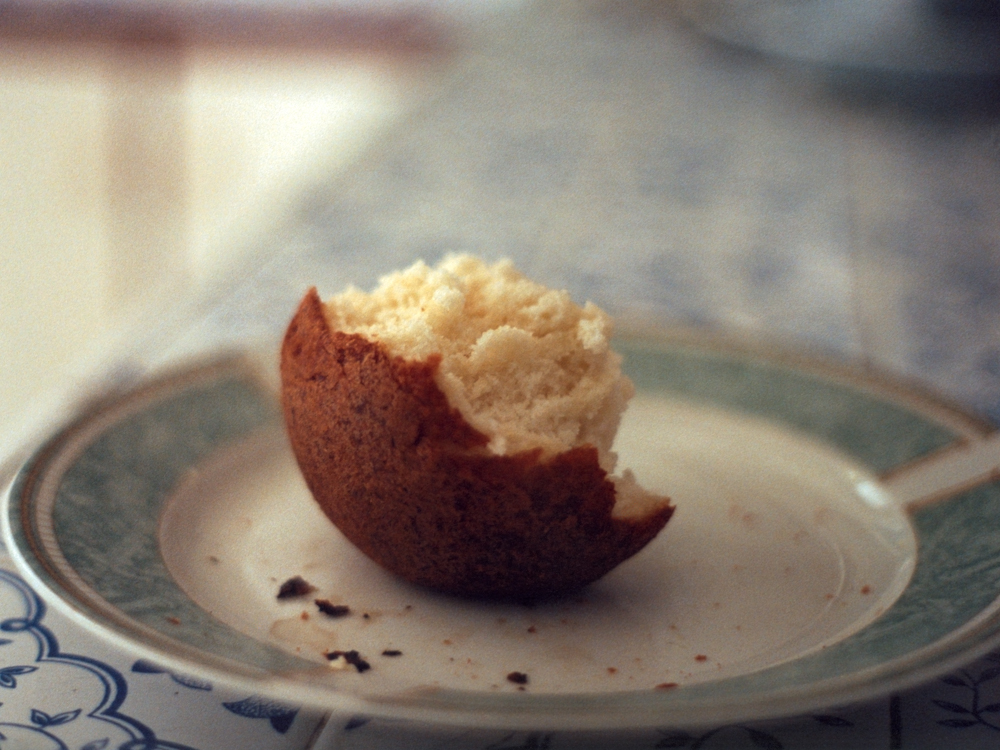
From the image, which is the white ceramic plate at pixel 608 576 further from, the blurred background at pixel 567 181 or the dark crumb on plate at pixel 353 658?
the blurred background at pixel 567 181

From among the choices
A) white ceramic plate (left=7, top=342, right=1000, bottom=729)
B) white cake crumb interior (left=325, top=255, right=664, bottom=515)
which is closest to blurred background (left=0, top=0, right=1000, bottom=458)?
white ceramic plate (left=7, top=342, right=1000, bottom=729)

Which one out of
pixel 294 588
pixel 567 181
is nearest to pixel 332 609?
pixel 294 588

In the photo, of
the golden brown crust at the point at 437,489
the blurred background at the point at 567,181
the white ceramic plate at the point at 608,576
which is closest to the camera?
the white ceramic plate at the point at 608,576

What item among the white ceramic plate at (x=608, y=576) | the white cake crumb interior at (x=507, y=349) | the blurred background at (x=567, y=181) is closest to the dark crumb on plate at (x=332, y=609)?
the white ceramic plate at (x=608, y=576)

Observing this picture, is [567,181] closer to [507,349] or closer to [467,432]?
[507,349]

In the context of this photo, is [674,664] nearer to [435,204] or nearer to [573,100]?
[435,204]

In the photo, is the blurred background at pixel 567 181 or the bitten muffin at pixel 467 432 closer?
the bitten muffin at pixel 467 432

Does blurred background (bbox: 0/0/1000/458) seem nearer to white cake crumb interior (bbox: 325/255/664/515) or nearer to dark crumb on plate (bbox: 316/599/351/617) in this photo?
white cake crumb interior (bbox: 325/255/664/515)
